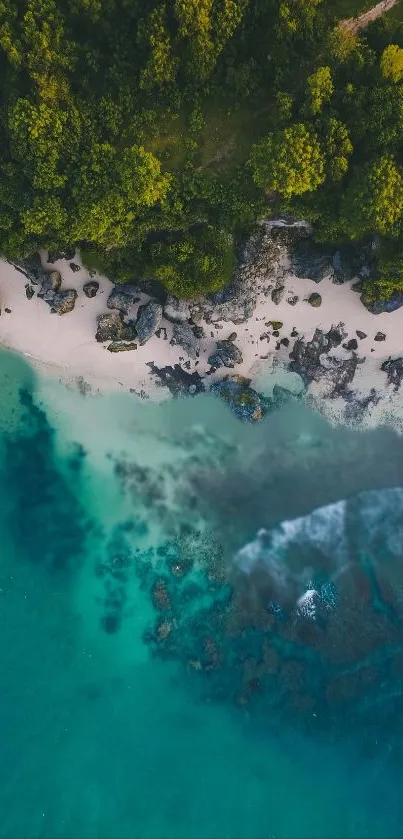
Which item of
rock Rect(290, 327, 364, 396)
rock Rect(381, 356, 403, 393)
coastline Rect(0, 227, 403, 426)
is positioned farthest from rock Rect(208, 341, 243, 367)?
rock Rect(381, 356, 403, 393)

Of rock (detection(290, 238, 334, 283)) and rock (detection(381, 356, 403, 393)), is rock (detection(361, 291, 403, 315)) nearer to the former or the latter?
rock (detection(290, 238, 334, 283))

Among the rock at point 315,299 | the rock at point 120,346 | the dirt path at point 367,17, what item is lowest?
the rock at point 120,346

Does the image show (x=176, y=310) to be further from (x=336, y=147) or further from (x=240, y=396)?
(x=336, y=147)

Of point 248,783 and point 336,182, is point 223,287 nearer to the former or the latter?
point 336,182

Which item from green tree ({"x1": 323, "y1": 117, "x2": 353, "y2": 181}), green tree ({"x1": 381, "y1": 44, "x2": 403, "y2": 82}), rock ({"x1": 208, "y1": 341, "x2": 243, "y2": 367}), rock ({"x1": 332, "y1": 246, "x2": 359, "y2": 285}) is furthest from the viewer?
rock ({"x1": 208, "y1": 341, "x2": 243, "y2": 367})

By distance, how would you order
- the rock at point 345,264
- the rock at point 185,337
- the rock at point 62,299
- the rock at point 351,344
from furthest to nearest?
the rock at point 351,344, the rock at point 185,337, the rock at point 62,299, the rock at point 345,264

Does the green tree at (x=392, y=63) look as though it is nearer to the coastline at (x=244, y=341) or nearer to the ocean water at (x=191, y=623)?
the coastline at (x=244, y=341)

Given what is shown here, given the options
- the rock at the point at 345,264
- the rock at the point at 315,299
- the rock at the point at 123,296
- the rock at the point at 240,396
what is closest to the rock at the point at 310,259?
the rock at the point at 345,264
